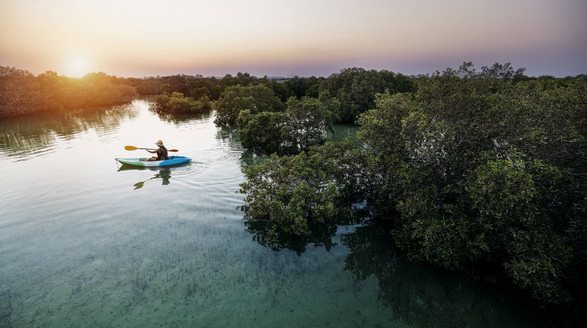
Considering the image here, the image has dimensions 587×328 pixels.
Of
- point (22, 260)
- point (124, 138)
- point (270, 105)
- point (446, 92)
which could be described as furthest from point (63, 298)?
point (270, 105)

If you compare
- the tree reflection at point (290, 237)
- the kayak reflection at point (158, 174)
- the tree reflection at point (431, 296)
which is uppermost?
the kayak reflection at point (158, 174)

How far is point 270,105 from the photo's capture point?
4962 cm

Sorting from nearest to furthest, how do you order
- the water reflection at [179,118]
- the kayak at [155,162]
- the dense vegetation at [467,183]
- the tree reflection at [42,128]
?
the dense vegetation at [467,183] → the kayak at [155,162] → the tree reflection at [42,128] → the water reflection at [179,118]

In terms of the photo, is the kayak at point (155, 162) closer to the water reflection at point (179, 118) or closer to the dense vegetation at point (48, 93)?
the water reflection at point (179, 118)

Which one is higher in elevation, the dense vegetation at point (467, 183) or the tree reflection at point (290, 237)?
the dense vegetation at point (467, 183)

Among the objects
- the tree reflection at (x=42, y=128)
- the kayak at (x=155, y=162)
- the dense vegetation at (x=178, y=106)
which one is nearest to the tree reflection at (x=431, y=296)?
the kayak at (x=155, y=162)

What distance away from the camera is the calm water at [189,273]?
452 inches

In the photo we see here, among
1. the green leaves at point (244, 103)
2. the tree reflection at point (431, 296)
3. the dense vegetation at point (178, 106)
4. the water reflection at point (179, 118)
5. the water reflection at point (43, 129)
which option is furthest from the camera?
the dense vegetation at point (178, 106)

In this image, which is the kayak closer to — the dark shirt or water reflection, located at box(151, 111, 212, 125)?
the dark shirt

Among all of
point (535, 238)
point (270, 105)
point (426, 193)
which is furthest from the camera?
point (270, 105)

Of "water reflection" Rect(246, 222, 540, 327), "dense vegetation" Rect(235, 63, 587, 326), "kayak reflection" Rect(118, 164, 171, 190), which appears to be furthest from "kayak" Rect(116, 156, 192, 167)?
"water reflection" Rect(246, 222, 540, 327)

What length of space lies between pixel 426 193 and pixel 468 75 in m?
6.44

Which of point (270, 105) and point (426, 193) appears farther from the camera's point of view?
point (270, 105)

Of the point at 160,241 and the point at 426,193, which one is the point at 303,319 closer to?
the point at 426,193
